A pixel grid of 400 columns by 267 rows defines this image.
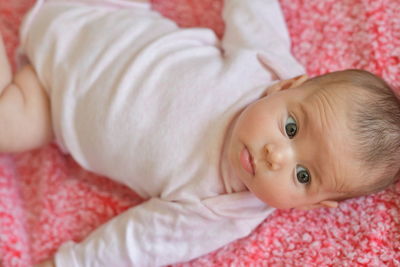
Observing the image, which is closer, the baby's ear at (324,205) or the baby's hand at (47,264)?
the baby's ear at (324,205)

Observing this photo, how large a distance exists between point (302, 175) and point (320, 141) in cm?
9

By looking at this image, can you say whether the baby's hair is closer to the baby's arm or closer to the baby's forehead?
the baby's forehead

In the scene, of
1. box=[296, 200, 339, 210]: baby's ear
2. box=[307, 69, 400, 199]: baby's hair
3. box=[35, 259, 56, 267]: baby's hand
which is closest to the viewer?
box=[307, 69, 400, 199]: baby's hair

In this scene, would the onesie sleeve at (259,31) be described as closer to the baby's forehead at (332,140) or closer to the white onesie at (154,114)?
the white onesie at (154,114)

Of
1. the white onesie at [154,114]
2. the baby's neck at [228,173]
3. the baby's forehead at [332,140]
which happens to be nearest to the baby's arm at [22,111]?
the white onesie at [154,114]

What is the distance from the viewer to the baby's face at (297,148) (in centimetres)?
111

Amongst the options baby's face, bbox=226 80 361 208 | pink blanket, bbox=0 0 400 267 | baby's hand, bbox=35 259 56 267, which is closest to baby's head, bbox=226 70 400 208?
baby's face, bbox=226 80 361 208

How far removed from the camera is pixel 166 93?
135 centimetres

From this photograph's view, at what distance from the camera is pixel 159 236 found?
1.32 meters

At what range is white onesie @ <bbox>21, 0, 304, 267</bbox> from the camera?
1309 millimetres

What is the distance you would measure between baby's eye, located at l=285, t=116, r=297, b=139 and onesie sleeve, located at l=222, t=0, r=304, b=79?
264mm

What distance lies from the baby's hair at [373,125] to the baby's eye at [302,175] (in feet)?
0.38

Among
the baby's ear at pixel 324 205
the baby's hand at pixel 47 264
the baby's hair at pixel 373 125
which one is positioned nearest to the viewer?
the baby's hair at pixel 373 125

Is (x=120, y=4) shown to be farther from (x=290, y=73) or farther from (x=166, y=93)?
(x=290, y=73)
